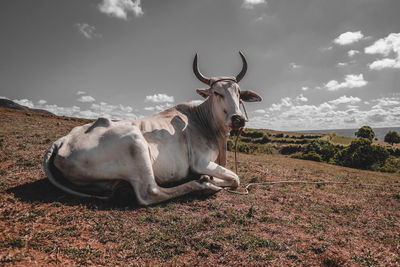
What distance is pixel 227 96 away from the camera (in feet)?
16.5

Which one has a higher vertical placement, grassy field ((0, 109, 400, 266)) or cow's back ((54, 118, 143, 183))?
cow's back ((54, 118, 143, 183))

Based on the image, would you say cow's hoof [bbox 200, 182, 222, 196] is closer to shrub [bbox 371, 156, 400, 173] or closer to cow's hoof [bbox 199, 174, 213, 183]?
cow's hoof [bbox 199, 174, 213, 183]

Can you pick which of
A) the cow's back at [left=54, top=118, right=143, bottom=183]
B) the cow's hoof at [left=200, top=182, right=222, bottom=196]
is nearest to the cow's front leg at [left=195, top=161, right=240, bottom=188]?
the cow's hoof at [left=200, top=182, right=222, bottom=196]

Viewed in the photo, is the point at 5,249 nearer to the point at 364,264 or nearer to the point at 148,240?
the point at 148,240

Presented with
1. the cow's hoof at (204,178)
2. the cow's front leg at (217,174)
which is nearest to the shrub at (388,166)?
the cow's front leg at (217,174)

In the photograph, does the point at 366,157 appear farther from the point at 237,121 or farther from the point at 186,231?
the point at 186,231

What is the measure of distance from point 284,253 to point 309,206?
254 centimetres

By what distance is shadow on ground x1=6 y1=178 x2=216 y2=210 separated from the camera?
381cm

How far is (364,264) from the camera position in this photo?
283cm

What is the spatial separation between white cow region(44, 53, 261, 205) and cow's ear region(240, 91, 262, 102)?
1 centimetres

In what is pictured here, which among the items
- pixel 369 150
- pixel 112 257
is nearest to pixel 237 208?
pixel 112 257

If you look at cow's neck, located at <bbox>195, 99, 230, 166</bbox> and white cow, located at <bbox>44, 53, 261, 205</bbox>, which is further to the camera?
cow's neck, located at <bbox>195, 99, 230, 166</bbox>

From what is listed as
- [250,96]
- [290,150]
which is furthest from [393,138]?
[250,96]

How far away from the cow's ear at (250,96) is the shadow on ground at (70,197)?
3022 mm
